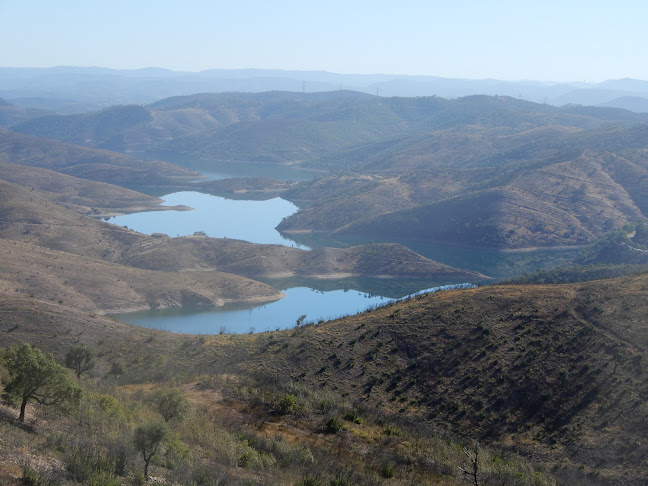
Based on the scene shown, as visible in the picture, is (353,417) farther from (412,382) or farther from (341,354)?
(341,354)

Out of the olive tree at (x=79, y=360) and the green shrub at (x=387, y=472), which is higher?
the green shrub at (x=387, y=472)

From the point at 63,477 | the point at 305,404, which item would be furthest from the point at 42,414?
the point at 305,404

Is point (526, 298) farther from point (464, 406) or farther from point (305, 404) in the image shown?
point (305, 404)

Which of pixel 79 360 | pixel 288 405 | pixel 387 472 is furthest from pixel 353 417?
pixel 79 360

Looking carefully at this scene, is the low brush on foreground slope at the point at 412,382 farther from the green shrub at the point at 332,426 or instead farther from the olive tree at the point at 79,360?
the olive tree at the point at 79,360

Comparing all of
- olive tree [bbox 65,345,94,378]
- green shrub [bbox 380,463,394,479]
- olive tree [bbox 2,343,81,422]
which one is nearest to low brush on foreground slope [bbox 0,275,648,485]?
green shrub [bbox 380,463,394,479]

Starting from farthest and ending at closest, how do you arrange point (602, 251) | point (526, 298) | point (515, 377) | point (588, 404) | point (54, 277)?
point (602, 251) → point (54, 277) → point (526, 298) → point (515, 377) → point (588, 404)

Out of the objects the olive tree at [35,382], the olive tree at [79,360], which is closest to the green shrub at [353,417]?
the olive tree at [35,382]

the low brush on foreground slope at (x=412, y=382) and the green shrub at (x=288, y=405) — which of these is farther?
the green shrub at (x=288, y=405)
